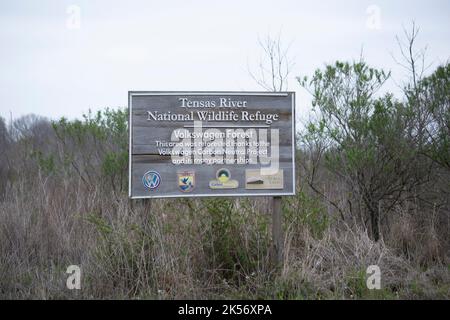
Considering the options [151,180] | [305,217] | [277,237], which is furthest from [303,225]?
[151,180]

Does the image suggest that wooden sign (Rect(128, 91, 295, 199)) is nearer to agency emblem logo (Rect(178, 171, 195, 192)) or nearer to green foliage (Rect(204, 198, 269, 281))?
agency emblem logo (Rect(178, 171, 195, 192))

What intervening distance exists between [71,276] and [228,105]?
9.18ft

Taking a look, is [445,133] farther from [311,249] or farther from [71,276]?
[71,276]

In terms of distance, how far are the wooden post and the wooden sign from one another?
21 cm

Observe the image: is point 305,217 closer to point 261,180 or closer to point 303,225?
point 303,225

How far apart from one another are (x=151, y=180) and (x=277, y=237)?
171cm

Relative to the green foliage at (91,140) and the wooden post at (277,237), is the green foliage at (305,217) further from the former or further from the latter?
the green foliage at (91,140)

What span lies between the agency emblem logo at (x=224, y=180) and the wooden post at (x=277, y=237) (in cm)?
59

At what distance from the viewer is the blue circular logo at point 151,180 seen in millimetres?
5070

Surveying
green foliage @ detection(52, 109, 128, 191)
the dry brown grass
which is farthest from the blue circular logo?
green foliage @ detection(52, 109, 128, 191)

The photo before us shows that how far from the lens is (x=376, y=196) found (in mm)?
6918

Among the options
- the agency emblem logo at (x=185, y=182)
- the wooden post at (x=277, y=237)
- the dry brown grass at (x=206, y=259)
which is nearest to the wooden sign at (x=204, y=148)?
the agency emblem logo at (x=185, y=182)

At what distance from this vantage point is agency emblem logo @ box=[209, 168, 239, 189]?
202 inches

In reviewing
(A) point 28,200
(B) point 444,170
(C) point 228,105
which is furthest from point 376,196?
(A) point 28,200
